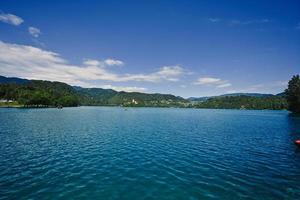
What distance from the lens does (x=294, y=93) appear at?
14262cm

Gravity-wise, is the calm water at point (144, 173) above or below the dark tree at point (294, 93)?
below

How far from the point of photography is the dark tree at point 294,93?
464 ft

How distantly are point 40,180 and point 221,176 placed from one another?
19.9 metres

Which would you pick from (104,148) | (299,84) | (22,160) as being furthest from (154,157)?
(299,84)

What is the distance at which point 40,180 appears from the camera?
2186cm

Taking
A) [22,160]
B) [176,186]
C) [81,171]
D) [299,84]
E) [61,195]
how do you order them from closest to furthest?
1. [61,195]
2. [176,186]
3. [81,171]
4. [22,160]
5. [299,84]

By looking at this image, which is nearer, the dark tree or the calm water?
the calm water

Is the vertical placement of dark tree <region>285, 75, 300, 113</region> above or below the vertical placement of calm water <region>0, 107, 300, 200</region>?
above

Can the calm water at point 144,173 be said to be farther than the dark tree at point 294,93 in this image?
No

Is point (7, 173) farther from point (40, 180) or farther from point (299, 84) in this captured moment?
point (299, 84)

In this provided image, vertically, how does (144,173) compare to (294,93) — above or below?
below

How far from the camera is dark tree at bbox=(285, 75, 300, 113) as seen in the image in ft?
464

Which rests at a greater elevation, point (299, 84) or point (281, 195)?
point (299, 84)

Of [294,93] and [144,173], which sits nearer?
[144,173]
